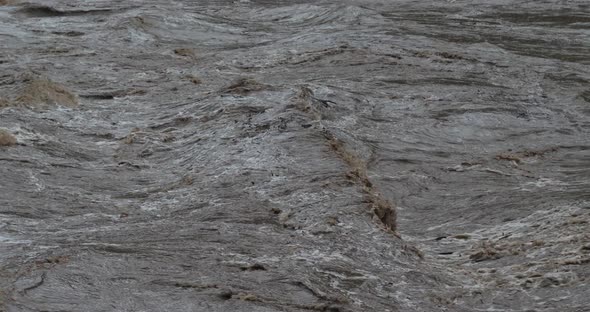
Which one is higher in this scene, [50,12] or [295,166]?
[295,166]

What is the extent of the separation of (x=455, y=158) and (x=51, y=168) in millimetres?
3245

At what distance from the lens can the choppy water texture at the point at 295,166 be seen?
6.29 m

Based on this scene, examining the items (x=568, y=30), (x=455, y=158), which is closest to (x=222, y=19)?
(x=568, y=30)

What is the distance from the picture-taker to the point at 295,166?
8.34 meters

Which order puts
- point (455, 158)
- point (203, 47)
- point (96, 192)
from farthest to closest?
point (203, 47) < point (455, 158) < point (96, 192)

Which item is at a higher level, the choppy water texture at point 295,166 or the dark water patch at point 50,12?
the choppy water texture at point 295,166

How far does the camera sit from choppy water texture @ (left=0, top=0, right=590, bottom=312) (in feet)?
20.6

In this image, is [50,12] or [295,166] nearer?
[295,166]

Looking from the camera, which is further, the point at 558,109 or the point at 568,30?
the point at 568,30

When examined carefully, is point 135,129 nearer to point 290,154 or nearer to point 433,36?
point 290,154

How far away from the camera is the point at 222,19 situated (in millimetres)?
16219

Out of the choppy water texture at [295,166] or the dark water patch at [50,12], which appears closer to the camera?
the choppy water texture at [295,166]

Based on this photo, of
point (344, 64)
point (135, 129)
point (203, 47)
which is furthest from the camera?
point (203, 47)

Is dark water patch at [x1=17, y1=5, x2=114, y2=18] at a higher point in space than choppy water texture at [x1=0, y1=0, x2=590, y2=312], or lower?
lower
